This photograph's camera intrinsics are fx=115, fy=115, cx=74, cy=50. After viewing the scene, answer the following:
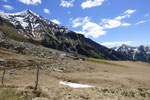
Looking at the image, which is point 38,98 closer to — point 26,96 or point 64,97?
point 26,96

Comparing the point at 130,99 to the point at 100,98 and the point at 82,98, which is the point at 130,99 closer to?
the point at 100,98

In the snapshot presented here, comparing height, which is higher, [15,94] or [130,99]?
[15,94]

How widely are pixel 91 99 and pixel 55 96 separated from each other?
4622 millimetres

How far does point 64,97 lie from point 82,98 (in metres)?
2.39

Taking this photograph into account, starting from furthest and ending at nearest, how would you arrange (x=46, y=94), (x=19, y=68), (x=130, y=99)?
(x=19, y=68) → (x=130, y=99) → (x=46, y=94)

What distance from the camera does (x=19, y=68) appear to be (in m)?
31.9

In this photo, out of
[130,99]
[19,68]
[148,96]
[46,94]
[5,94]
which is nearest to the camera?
[5,94]

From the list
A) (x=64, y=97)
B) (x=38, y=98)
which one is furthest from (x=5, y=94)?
(x=64, y=97)

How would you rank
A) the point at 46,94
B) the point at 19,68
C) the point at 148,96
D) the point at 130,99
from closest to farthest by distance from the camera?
the point at 46,94 → the point at 130,99 → the point at 148,96 → the point at 19,68

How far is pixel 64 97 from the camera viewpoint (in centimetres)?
1412

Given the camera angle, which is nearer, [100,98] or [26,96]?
[26,96]

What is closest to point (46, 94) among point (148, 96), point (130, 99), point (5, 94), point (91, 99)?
point (5, 94)

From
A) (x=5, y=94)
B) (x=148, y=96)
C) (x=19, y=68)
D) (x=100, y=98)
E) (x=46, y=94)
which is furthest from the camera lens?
(x=19, y=68)

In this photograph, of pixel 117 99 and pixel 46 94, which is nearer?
pixel 46 94
